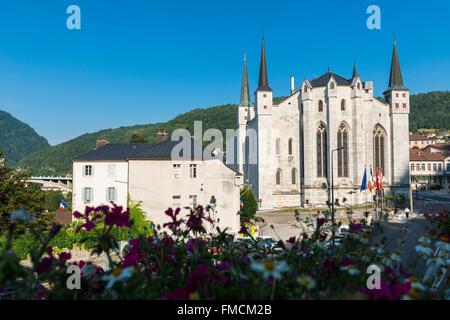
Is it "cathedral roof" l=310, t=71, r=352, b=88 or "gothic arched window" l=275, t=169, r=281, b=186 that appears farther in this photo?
"cathedral roof" l=310, t=71, r=352, b=88

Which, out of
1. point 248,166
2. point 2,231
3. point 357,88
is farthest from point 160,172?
point 357,88

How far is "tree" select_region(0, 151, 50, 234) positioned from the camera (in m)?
28.6

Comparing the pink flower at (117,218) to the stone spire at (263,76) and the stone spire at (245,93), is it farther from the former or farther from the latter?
the stone spire at (245,93)

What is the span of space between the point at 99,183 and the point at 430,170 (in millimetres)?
118402

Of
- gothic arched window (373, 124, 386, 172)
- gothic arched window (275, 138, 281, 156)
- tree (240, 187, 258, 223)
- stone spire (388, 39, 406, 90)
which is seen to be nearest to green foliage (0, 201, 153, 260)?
tree (240, 187, 258, 223)

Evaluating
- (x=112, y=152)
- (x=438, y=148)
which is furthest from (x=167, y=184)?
(x=438, y=148)

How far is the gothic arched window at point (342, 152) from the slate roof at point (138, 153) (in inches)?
1401

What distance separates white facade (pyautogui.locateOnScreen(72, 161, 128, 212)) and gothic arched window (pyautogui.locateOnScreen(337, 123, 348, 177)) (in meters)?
42.1

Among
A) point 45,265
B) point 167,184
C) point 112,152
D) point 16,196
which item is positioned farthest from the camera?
point 112,152

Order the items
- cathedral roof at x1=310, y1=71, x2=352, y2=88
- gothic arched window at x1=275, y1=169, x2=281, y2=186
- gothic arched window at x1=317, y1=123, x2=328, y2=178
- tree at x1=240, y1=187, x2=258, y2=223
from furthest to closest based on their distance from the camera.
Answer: cathedral roof at x1=310, y1=71, x2=352, y2=88
gothic arched window at x1=275, y1=169, x2=281, y2=186
gothic arched window at x1=317, y1=123, x2=328, y2=178
tree at x1=240, y1=187, x2=258, y2=223

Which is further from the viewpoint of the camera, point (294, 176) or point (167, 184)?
point (294, 176)

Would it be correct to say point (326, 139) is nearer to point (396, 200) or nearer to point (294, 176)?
point (294, 176)

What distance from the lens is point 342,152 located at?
66250mm

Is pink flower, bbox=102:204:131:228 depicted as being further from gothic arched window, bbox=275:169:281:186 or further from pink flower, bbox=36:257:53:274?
gothic arched window, bbox=275:169:281:186
